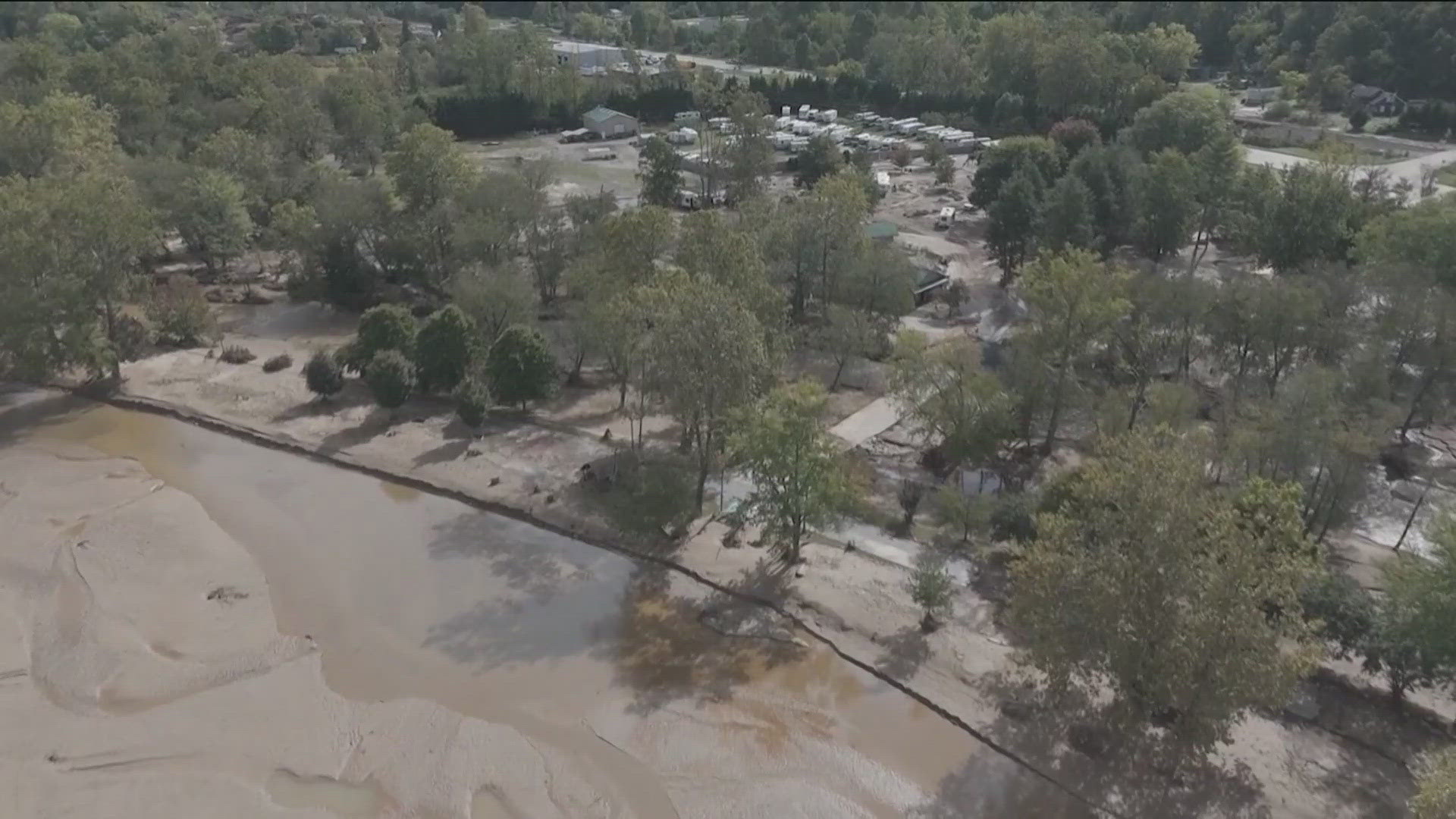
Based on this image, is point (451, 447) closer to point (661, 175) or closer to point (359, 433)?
point (359, 433)

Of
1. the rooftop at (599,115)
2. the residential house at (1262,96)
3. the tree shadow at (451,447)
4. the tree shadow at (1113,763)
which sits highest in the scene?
the residential house at (1262,96)

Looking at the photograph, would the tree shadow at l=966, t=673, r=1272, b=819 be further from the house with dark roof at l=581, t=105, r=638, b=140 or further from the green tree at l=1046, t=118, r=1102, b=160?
the house with dark roof at l=581, t=105, r=638, b=140

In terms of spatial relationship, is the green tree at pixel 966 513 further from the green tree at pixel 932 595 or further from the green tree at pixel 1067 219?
the green tree at pixel 1067 219

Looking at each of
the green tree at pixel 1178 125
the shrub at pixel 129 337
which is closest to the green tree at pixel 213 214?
the shrub at pixel 129 337

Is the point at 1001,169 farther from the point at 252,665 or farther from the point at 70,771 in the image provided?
the point at 70,771

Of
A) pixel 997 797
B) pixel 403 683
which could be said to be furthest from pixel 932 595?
pixel 403 683
